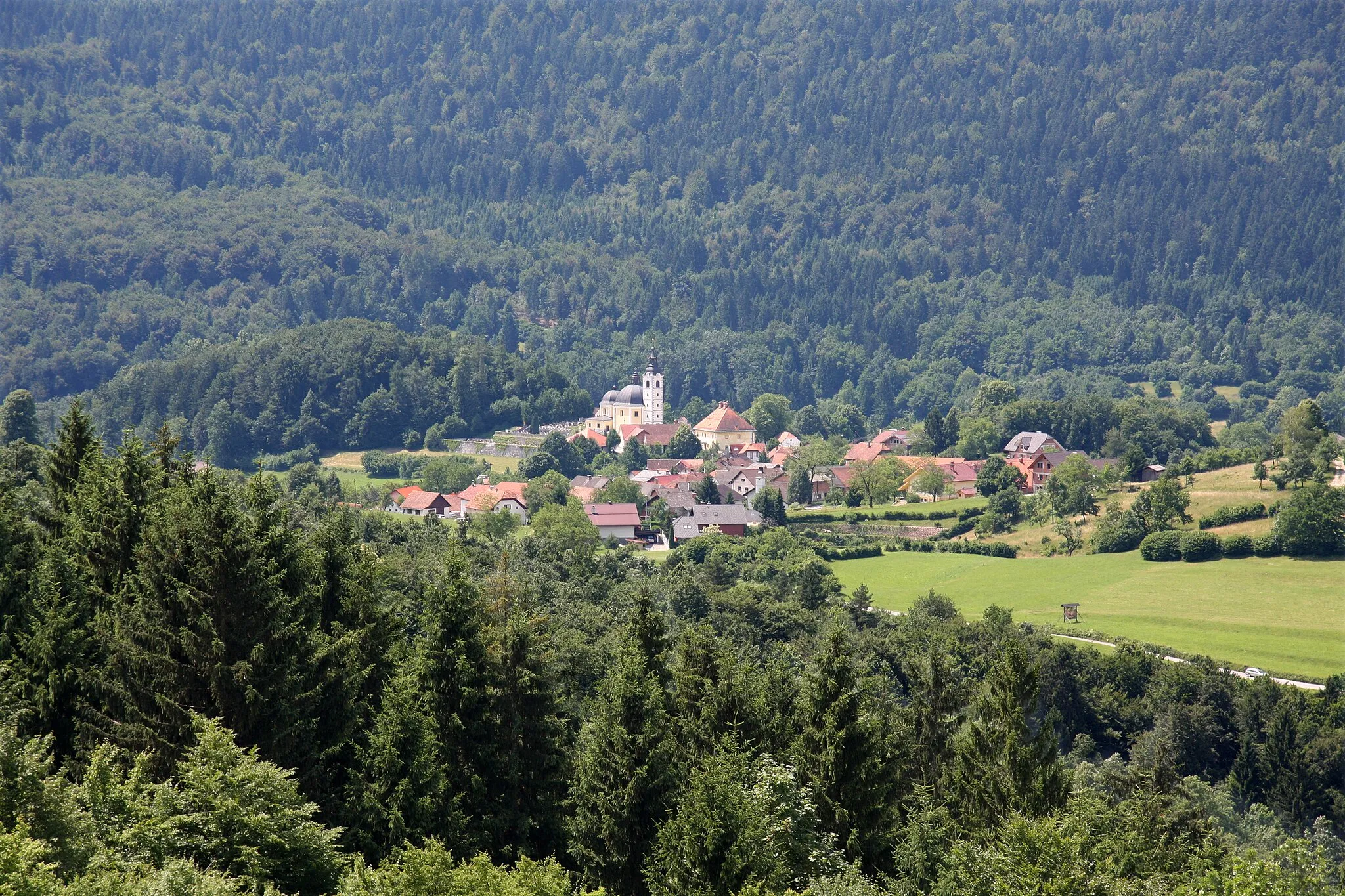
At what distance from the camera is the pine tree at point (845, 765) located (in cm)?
2855

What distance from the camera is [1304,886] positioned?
23.1 meters

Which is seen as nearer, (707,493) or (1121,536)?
(1121,536)

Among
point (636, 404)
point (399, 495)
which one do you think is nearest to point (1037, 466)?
point (399, 495)

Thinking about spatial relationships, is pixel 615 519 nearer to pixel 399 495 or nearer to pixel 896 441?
pixel 399 495

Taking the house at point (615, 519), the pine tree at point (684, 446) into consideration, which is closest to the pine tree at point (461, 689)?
the house at point (615, 519)

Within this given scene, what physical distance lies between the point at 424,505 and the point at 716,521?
19023 mm

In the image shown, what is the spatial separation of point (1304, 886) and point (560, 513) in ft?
215

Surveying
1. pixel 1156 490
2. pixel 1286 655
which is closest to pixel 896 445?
pixel 1156 490

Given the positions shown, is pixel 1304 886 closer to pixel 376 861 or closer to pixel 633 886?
pixel 633 886

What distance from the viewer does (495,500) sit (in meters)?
96.6

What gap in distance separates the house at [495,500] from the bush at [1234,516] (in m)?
39.0

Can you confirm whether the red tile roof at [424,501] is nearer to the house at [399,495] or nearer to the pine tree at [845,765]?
the house at [399,495]

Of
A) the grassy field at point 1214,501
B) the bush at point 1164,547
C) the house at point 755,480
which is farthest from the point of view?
the house at point 755,480

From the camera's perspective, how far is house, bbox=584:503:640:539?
9019 centimetres
